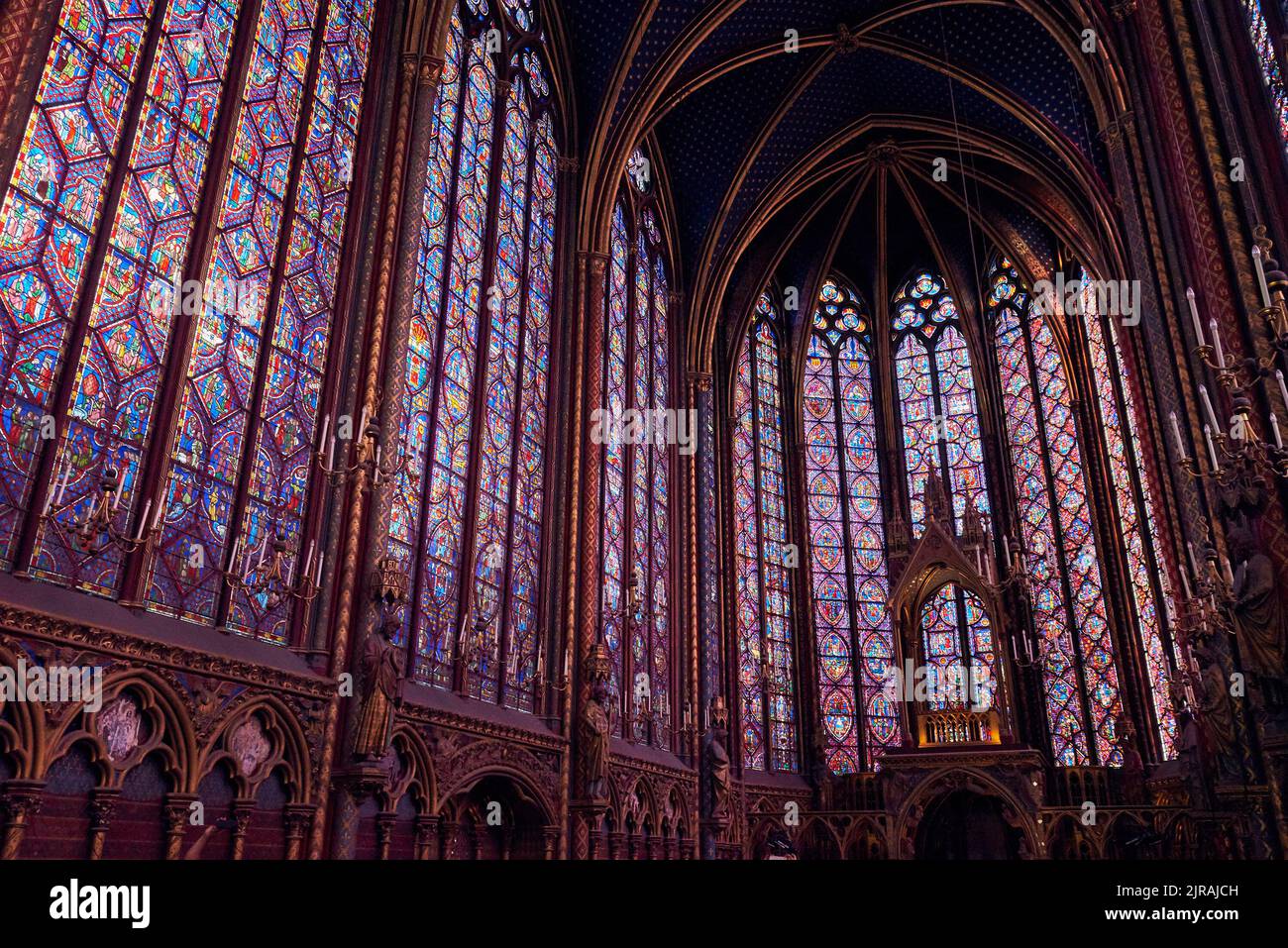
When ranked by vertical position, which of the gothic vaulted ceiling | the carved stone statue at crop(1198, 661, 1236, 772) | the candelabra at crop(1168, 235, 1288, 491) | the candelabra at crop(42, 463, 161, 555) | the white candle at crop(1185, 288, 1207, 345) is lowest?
the carved stone statue at crop(1198, 661, 1236, 772)

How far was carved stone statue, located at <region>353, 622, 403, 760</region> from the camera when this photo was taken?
9586 mm

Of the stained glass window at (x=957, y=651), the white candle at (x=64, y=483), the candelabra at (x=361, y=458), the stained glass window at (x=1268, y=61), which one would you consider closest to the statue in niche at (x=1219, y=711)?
the stained glass window at (x=1268, y=61)

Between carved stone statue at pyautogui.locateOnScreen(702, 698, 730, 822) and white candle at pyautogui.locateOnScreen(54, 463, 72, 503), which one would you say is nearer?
white candle at pyautogui.locateOnScreen(54, 463, 72, 503)

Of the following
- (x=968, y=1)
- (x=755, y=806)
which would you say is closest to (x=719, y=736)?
(x=755, y=806)

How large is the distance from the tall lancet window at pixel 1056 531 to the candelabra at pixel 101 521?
59.3 ft

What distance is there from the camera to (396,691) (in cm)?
1002

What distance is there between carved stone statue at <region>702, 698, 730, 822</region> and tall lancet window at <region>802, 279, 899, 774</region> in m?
4.69

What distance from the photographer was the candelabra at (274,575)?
359 inches

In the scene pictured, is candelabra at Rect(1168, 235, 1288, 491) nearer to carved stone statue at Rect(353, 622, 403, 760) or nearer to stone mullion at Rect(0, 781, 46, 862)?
carved stone statue at Rect(353, 622, 403, 760)

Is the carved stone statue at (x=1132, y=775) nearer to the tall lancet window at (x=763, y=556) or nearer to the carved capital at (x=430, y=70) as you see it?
the tall lancet window at (x=763, y=556)

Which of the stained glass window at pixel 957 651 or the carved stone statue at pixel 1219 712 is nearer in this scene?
the carved stone statue at pixel 1219 712

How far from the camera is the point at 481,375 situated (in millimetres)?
13781

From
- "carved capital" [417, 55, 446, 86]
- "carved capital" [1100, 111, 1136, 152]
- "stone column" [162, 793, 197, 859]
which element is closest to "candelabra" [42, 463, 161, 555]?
"stone column" [162, 793, 197, 859]

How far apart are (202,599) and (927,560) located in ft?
57.1
